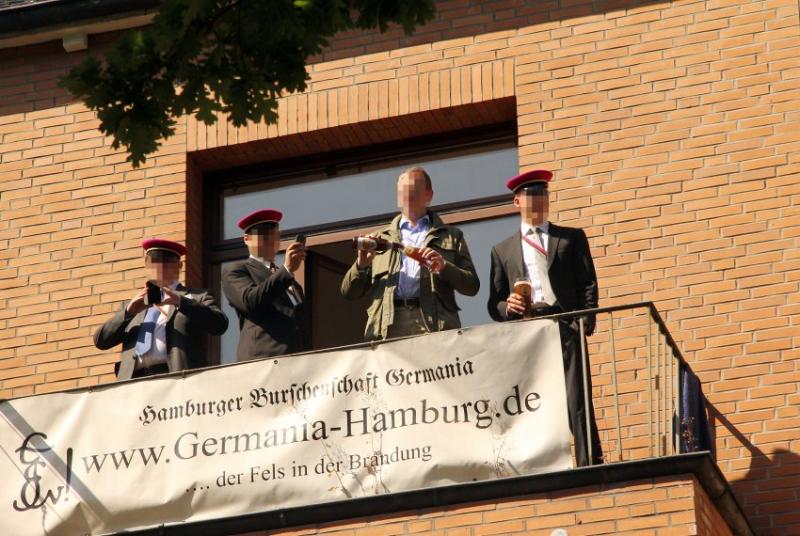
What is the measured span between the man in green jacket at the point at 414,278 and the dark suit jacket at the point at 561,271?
0.18m

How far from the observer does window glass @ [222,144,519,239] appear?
46.9ft

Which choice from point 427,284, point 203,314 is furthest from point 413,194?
point 203,314

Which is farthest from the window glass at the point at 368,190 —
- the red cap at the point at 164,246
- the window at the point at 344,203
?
the red cap at the point at 164,246

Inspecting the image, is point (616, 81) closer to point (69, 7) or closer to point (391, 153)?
point (391, 153)

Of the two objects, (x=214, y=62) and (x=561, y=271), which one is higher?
(x=561, y=271)

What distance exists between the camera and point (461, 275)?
37.5ft

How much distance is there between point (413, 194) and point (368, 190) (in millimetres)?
2868

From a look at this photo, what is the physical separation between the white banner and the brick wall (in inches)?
80.3

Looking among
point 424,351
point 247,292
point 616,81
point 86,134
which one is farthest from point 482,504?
point 86,134

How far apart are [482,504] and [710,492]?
136cm

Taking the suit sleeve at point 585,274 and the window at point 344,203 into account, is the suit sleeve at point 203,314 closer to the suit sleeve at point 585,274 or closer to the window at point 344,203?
the window at point 344,203

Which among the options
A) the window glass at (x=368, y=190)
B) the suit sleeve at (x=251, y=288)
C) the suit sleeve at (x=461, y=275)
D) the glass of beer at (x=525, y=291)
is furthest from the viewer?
the window glass at (x=368, y=190)

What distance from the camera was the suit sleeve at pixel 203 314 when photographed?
12.0 meters

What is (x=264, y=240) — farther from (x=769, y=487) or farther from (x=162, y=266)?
(x=769, y=487)
